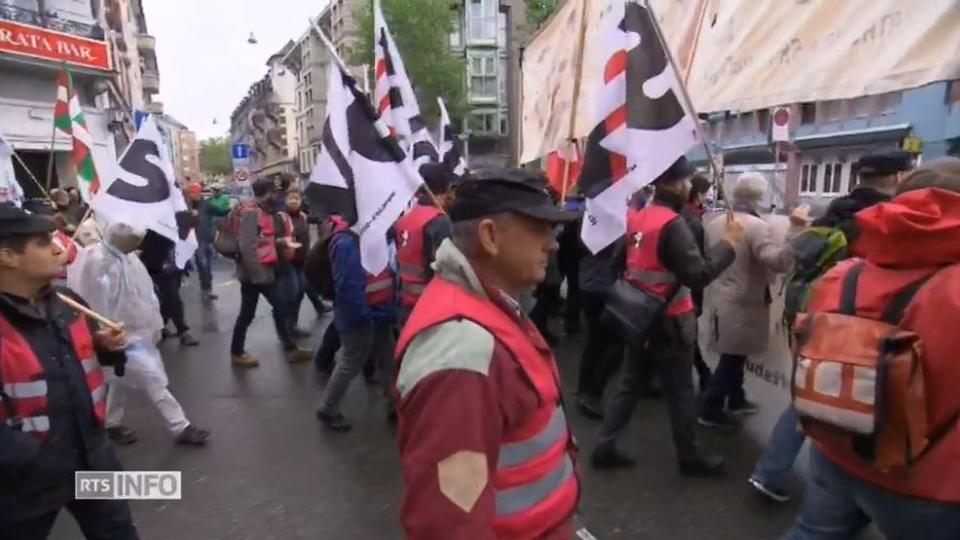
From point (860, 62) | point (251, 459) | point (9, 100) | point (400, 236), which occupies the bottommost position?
point (251, 459)

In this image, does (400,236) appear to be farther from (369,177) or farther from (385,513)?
(385,513)

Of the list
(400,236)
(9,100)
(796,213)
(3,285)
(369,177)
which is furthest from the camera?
(9,100)

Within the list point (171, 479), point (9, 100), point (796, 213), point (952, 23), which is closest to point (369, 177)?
point (171, 479)

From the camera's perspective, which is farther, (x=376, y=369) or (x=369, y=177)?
(x=376, y=369)

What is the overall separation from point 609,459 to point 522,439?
286cm

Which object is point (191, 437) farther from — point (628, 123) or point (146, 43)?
point (146, 43)

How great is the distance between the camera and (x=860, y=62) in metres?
2.97

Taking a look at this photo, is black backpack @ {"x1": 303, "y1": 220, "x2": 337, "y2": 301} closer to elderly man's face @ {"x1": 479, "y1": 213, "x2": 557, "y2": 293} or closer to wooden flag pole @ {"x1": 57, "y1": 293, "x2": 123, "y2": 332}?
wooden flag pole @ {"x1": 57, "y1": 293, "x2": 123, "y2": 332}

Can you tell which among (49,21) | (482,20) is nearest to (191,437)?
(49,21)

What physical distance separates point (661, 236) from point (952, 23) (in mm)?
1563

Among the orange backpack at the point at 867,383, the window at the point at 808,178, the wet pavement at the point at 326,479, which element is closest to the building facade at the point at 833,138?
the window at the point at 808,178

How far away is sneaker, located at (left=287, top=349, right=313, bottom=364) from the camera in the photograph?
22.6 ft

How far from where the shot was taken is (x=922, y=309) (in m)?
1.74

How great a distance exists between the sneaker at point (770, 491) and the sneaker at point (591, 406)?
4.98 feet
